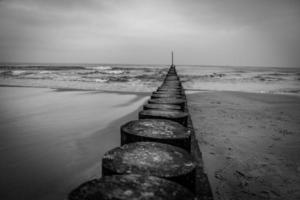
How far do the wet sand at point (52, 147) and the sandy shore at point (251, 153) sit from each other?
1918 mm

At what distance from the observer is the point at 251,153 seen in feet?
13.2

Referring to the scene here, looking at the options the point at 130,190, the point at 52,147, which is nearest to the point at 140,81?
the point at 52,147

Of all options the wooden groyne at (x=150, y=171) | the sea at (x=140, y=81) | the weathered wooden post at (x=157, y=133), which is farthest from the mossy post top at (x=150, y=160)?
the sea at (x=140, y=81)

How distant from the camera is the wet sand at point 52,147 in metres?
2.87

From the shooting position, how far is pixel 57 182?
2.95 metres

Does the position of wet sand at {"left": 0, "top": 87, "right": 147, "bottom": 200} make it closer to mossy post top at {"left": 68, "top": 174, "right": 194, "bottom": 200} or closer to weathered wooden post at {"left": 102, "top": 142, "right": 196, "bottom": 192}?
weathered wooden post at {"left": 102, "top": 142, "right": 196, "bottom": 192}

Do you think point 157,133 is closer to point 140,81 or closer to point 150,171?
point 150,171

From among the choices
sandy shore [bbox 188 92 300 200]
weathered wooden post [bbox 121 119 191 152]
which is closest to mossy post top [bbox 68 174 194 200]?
weathered wooden post [bbox 121 119 191 152]

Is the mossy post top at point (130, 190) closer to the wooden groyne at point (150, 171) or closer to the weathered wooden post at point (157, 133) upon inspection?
the wooden groyne at point (150, 171)

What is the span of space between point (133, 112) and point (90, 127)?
7.02ft

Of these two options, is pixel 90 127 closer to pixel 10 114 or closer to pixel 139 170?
pixel 10 114

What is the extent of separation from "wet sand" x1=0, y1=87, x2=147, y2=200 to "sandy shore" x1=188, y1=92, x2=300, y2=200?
192cm

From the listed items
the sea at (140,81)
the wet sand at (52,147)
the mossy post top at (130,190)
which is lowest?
the wet sand at (52,147)

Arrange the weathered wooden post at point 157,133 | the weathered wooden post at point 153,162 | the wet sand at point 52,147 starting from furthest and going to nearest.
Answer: the wet sand at point 52,147
the weathered wooden post at point 157,133
the weathered wooden post at point 153,162
